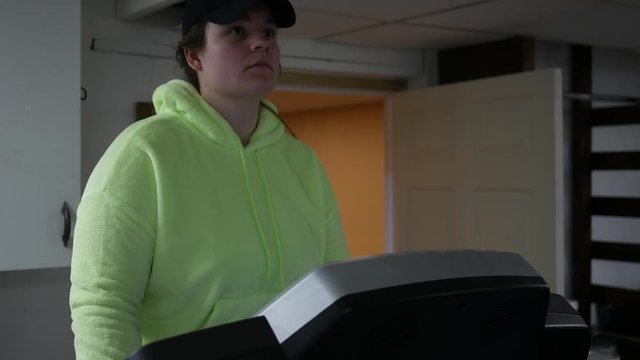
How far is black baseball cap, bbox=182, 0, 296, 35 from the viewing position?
3.12 ft

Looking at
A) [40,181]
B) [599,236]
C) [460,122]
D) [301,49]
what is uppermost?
[301,49]

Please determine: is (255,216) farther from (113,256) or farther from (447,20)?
(447,20)

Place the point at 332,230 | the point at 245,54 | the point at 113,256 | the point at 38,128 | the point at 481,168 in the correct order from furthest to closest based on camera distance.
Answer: the point at 481,168 < the point at 38,128 < the point at 332,230 < the point at 245,54 < the point at 113,256

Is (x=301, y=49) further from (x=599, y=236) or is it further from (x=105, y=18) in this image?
(x=599, y=236)

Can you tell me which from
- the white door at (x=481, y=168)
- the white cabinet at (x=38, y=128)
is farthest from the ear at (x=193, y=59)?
the white door at (x=481, y=168)

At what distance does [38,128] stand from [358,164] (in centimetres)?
264

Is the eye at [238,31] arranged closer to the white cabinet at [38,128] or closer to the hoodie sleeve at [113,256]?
the hoodie sleeve at [113,256]

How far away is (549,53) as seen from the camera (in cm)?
325

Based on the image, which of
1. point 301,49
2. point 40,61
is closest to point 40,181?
point 40,61

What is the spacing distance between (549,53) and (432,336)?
297cm

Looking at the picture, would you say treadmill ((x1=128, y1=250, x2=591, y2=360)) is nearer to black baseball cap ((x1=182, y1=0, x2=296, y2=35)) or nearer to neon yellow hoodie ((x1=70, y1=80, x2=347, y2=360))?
neon yellow hoodie ((x1=70, y1=80, x2=347, y2=360))

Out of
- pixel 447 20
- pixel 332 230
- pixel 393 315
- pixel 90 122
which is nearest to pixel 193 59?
pixel 332 230

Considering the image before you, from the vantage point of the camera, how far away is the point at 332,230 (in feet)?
3.92

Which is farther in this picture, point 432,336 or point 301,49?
point 301,49
